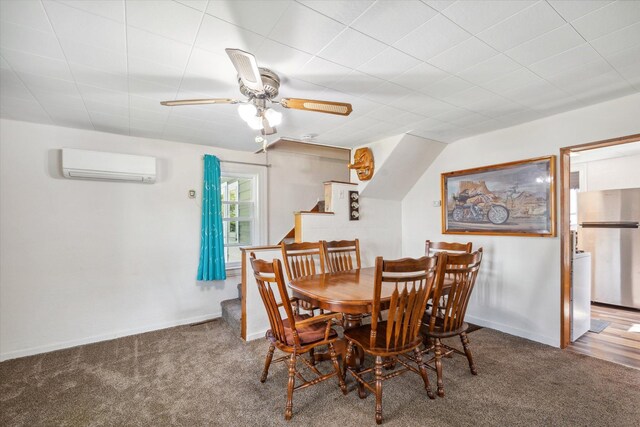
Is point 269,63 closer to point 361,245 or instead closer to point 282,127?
point 282,127

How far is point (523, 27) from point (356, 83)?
3.45 ft

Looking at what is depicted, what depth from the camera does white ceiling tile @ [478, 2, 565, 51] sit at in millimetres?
1488

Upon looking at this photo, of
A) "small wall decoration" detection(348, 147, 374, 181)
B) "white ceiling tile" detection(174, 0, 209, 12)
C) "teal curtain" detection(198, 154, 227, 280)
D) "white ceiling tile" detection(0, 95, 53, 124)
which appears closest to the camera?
"white ceiling tile" detection(174, 0, 209, 12)

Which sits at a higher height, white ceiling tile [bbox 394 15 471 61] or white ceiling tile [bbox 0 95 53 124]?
white ceiling tile [bbox 394 15 471 61]

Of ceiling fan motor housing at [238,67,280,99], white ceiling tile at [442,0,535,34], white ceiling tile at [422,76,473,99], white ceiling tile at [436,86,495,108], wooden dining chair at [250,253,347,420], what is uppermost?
white ceiling tile at [442,0,535,34]

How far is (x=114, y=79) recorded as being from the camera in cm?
212

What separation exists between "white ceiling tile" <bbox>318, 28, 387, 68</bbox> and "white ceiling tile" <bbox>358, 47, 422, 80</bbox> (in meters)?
0.05

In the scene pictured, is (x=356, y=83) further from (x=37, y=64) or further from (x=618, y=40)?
(x=37, y=64)

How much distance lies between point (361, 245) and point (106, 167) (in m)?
A: 3.26

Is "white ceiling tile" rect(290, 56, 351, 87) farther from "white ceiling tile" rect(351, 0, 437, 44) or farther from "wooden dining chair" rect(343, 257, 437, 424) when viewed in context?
"wooden dining chair" rect(343, 257, 437, 424)

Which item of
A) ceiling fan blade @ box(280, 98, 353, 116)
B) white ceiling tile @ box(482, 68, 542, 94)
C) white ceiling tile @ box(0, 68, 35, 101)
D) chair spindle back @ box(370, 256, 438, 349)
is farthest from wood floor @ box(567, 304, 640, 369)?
white ceiling tile @ box(0, 68, 35, 101)

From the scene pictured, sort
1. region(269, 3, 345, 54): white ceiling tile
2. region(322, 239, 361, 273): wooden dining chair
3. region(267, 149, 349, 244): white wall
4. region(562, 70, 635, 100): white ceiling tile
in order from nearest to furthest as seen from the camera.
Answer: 1. region(269, 3, 345, 54): white ceiling tile
2. region(562, 70, 635, 100): white ceiling tile
3. region(322, 239, 361, 273): wooden dining chair
4. region(267, 149, 349, 244): white wall

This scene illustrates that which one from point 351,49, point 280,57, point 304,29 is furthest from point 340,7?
point 280,57

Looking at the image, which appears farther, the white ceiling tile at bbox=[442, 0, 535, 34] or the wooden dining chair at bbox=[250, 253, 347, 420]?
the wooden dining chair at bbox=[250, 253, 347, 420]
